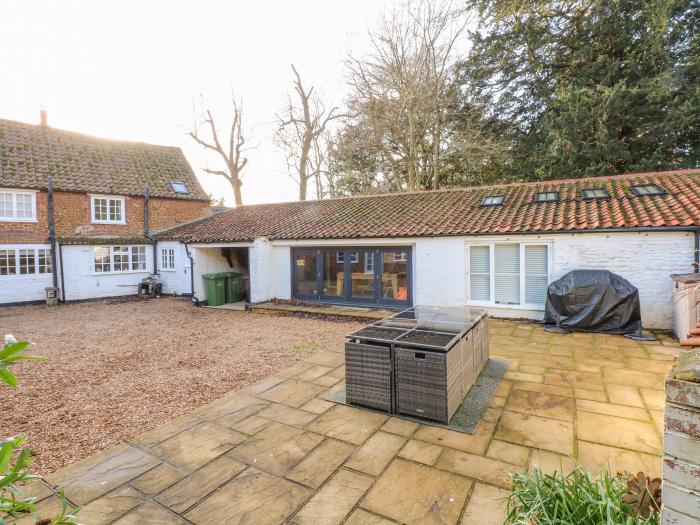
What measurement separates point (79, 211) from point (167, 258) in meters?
3.95

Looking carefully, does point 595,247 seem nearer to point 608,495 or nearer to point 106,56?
point 608,495

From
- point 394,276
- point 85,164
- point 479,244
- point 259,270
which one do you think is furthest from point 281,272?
point 85,164

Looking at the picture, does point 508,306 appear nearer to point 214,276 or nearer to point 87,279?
point 214,276

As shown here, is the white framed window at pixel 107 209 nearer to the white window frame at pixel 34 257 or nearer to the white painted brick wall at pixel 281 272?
the white window frame at pixel 34 257

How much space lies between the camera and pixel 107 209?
16.0 m

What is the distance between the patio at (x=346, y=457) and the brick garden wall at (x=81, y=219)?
14.6 metres

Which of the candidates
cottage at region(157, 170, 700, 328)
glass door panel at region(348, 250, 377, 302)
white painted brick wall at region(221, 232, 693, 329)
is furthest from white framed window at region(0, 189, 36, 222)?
glass door panel at region(348, 250, 377, 302)

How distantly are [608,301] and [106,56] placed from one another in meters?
12.2

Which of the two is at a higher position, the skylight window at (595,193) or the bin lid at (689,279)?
the skylight window at (595,193)

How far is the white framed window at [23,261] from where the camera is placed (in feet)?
44.0

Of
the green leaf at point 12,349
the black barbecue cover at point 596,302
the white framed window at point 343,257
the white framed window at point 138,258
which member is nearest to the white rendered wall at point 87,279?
the white framed window at point 138,258

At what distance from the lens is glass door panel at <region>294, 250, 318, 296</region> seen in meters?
12.1

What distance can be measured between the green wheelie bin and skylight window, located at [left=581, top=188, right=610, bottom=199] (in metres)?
12.3

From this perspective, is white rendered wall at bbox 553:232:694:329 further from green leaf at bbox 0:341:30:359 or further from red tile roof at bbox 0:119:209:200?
red tile roof at bbox 0:119:209:200
